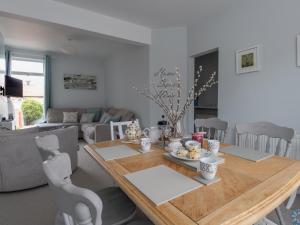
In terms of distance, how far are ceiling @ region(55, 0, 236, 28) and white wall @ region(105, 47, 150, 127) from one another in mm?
845

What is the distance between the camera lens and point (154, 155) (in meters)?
1.35

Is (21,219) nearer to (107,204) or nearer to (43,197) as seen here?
(43,197)

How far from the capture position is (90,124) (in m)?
5.18

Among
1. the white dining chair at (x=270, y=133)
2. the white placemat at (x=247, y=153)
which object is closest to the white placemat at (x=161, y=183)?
the white placemat at (x=247, y=153)

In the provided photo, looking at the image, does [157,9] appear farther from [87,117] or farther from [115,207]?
[87,117]

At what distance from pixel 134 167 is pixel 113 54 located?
17.1 ft

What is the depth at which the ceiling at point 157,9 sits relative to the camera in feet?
8.87

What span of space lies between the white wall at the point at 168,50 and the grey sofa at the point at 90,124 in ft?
3.90

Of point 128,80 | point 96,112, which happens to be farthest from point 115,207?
point 96,112

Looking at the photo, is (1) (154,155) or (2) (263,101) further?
(2) (263,101)

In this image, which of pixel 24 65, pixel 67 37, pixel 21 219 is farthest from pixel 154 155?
pixel 24 65

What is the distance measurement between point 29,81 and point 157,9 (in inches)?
184

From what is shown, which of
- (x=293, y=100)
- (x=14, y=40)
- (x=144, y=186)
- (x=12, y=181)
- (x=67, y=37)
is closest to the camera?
(x=144, y=186)

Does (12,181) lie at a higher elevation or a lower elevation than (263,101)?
lower
